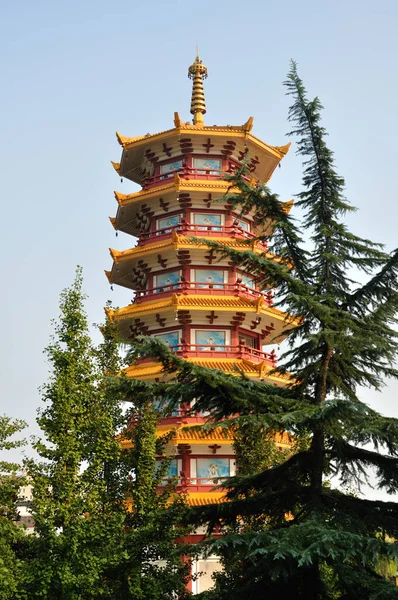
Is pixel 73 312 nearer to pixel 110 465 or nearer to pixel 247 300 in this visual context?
pixel 110 465

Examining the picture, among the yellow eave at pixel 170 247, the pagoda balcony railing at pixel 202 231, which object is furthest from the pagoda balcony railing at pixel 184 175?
the yellow eave at pixel 170 247

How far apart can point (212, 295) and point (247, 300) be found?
121cm

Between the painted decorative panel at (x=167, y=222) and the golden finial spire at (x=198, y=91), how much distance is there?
4849 millimetres

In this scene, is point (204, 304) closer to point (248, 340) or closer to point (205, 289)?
point (205, 289)

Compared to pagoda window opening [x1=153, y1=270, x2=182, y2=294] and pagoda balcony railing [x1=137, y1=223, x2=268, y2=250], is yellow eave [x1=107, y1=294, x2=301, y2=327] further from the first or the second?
pagoda balcony railing [x1=137, y1=223, x2=268, y2=250]

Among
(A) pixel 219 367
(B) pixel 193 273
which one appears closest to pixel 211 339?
(A) pixel 219 367

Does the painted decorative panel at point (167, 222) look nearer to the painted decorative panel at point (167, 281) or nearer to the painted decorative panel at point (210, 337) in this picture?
the painted decorative panel at point (167, 281)

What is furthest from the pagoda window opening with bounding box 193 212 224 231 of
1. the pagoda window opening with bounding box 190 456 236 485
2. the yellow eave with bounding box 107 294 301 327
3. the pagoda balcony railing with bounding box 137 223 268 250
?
the pagoda window opening with bounding box 190 456 236 485

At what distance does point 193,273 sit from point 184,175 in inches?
148

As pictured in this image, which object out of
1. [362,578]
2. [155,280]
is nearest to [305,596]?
[362,578]

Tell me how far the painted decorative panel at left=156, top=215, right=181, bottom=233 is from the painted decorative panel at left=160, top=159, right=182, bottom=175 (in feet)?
5.75

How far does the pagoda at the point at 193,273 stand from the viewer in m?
24.0

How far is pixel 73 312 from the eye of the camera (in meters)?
13.9

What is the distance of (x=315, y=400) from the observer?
435 inches
